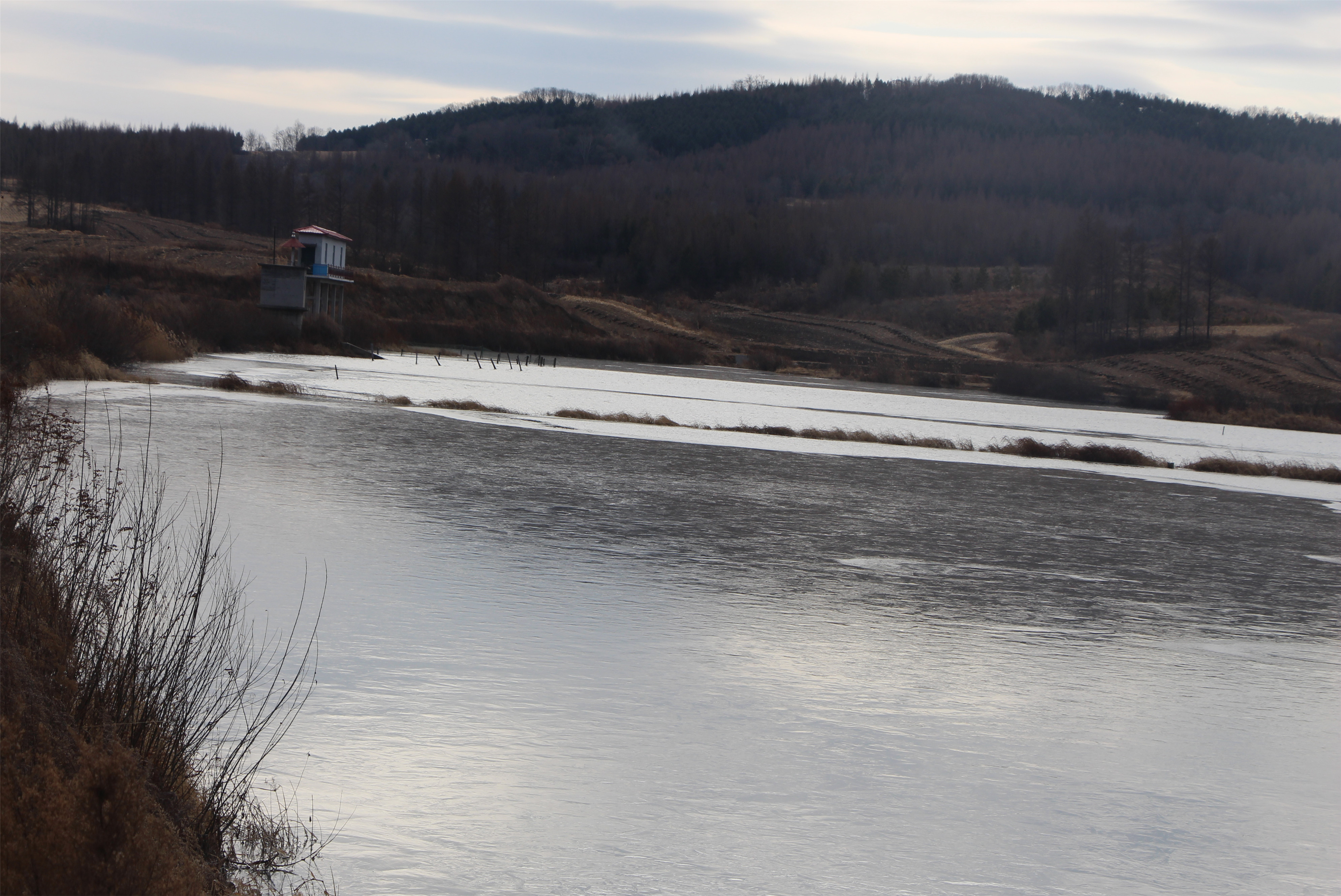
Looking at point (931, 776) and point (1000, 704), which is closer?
point (931, 776)

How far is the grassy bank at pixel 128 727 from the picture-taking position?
11.8 ft

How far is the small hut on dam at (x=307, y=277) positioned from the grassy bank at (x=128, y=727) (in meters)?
49.7

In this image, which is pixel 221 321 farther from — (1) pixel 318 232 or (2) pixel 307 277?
(1) pixel 318 232

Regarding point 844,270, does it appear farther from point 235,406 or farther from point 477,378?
point 235,406

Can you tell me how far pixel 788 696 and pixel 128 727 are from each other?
13.6 ft

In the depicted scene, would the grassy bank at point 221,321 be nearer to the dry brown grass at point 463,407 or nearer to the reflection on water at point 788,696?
the dry brown grass at point 463,407

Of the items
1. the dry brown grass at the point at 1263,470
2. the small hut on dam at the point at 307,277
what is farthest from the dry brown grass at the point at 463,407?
the small hut on dam at the point at 307,277

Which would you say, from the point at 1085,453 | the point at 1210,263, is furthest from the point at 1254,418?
the point at 1210,263

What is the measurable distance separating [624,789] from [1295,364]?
74.3 metres

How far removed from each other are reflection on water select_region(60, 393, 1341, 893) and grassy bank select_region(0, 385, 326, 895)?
38 centimetres

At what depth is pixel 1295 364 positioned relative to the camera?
2749 inches

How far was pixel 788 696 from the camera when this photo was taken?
7.65m

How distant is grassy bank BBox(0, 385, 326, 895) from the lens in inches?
142

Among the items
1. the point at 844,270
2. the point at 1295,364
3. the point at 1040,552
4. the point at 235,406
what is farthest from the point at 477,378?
the point at 844,270
